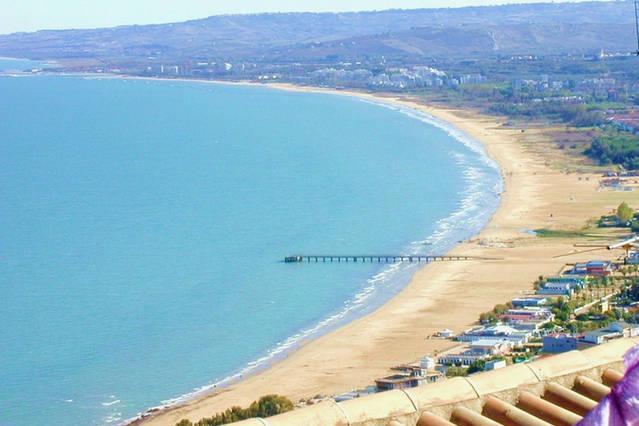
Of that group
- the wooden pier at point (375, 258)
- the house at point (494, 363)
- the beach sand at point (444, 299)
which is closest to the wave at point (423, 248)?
the beach sand at point (444, 299)

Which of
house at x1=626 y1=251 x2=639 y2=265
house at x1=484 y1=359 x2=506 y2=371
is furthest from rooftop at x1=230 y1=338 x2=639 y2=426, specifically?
house at x1=626 y1=251 x2=639 y2=265

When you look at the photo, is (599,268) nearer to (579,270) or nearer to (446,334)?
(579,270)

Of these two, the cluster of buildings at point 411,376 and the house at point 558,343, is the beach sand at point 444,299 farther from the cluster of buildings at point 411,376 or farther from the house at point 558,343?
the house at point 558,343

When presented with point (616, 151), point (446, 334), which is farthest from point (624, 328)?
point (616, 151)

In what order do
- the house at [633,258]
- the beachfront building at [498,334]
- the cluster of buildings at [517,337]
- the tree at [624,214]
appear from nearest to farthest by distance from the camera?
the cluster of buildings at [517,337] < the beachfront building at [498,334] < the house at [633,258] < the tree at [624,214]

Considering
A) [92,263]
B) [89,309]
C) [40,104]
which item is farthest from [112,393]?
[40,104]

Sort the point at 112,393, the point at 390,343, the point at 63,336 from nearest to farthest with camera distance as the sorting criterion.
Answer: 1. the point at 112,393
2. the point at 390,343
3. the point at 63,336

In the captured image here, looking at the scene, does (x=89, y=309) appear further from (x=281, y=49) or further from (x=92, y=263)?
(x=281, y=49)
